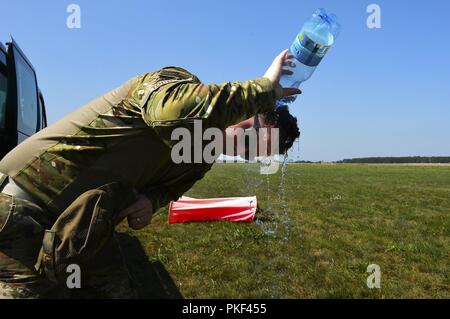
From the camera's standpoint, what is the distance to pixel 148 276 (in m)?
5.62

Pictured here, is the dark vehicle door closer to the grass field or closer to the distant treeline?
the grass field

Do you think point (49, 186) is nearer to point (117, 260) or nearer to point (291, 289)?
point (117, 260)

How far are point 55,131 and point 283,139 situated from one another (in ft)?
4.74

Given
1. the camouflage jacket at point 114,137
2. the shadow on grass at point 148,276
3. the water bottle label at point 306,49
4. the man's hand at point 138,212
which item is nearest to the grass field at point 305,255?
the shadow on grass at point 148,276

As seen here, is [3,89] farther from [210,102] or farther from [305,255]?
[305,255]

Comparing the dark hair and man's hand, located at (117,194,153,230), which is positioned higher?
the dark hair

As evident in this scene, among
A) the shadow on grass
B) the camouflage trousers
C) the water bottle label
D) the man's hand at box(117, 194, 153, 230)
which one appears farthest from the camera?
the shadow on grass

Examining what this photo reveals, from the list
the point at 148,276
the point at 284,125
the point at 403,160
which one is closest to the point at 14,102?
the point at 148,276

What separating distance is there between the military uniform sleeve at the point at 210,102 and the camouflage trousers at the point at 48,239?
546mm

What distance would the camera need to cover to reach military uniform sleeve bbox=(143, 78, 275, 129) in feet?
6.30

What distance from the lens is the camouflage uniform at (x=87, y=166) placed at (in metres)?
2.02

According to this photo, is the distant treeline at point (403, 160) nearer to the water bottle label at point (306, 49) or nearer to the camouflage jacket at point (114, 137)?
the water bottle label at point (306, 49)

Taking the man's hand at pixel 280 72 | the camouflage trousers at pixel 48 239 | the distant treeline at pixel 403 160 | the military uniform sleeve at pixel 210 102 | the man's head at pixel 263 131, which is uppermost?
the man's hand at pixel 280 72

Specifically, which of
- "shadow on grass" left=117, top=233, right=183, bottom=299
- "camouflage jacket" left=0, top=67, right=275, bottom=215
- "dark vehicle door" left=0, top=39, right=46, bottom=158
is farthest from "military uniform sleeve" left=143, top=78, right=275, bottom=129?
"dark vehicle door" left=0, top=39, right=46, bottom=158
